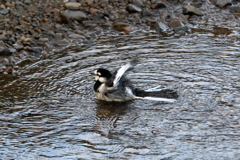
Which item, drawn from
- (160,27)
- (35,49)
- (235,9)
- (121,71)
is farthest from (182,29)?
(121,71)

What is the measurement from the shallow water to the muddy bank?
1.90 ft

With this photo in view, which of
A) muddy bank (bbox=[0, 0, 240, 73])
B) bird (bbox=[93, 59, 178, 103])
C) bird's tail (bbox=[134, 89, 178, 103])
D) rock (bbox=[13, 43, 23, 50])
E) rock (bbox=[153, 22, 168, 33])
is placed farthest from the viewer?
rock (bbox=[153, 22, 168, 33])

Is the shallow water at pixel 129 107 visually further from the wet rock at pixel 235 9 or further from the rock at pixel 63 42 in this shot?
the wet rock at pixel 235 9

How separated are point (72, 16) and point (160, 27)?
2.36 metres

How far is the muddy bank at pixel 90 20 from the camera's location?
10484mm

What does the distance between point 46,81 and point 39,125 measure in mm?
1883

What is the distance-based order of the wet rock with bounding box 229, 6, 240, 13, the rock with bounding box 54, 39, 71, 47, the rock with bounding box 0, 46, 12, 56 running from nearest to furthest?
the rock with bounding box 0, 46, 12, 56
the rock with bounding box 54, 39, 71, 47
the wet rock with bounding box 229, 6, 240, 13

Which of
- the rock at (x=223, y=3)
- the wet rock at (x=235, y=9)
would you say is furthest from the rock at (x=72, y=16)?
the wet rock at (x=235, y=9)

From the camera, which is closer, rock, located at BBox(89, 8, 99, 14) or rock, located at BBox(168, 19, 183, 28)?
rock, located at BBox(168, 19, 183, 28)

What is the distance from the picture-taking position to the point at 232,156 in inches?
222

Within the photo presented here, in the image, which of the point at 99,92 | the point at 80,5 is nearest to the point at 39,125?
the point at 99,92

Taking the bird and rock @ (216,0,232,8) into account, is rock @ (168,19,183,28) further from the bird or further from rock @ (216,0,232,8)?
the bird

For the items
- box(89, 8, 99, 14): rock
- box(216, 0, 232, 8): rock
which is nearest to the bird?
box(89, 8, 99, 14): rock

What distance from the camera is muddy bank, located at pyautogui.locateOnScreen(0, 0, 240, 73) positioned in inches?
413
